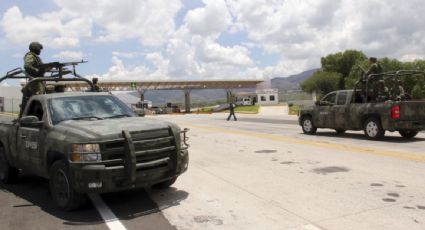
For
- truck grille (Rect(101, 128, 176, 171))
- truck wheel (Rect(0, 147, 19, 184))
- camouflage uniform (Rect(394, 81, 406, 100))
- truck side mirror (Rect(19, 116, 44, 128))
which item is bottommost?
truck wheel (Rect(0, 147, 19, 184))

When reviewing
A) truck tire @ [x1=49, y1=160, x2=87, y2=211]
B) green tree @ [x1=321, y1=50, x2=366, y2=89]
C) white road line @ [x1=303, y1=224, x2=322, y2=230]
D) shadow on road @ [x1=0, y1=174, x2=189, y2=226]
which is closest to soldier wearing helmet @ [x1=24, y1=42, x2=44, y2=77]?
shadow on road @ [x1=0, y1=174, x2=189, y2=226]

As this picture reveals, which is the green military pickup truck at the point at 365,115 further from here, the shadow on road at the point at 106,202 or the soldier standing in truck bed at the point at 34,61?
the soldier standing in truck bed at the point at 34,61

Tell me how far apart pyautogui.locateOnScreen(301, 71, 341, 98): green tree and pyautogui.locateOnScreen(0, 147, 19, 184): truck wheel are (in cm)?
7990

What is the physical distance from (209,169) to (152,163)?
11.5 ft

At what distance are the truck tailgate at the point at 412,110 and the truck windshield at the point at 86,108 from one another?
9.22 meters

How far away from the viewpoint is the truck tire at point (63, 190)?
6230mm

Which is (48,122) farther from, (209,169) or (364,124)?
(364,124)

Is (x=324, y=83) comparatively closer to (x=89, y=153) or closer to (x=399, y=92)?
(x=399, y=92)

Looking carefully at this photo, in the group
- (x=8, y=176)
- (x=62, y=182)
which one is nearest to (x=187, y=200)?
(x=62, y=182)

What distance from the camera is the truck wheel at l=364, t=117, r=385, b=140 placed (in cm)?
1398

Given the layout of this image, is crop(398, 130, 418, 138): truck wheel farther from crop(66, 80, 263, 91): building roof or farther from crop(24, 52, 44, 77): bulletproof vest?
crop(66, 80, 263, 91): building roof

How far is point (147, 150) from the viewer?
249 inches

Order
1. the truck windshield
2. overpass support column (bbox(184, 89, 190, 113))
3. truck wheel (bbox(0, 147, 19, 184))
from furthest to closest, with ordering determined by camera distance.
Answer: overpass support column (bbox(184, 89, 190, 113)) < truck wheel (bbox(0, 147, 19, 184)) < the truck windshield

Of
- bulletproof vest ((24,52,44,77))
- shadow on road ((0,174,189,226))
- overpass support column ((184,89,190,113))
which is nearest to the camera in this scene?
shadow on road ((0,174,189,226))
